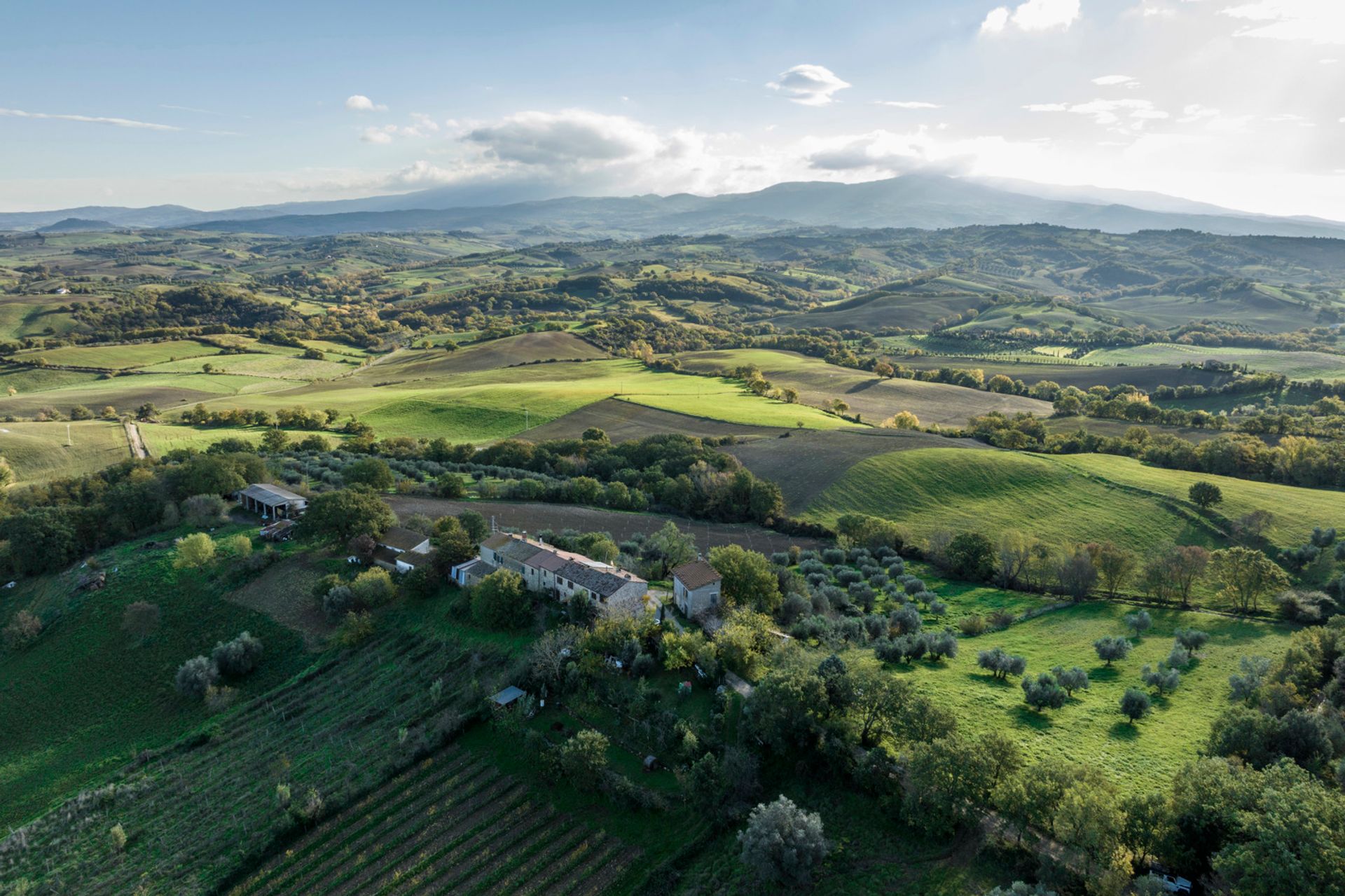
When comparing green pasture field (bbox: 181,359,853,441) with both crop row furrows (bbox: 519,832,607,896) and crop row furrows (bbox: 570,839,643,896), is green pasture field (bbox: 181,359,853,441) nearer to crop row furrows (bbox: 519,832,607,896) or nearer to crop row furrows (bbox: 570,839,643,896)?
crop row furrows (bbox: 519,832,607,896)

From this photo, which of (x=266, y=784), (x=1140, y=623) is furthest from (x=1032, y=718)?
(x=266, y=784)

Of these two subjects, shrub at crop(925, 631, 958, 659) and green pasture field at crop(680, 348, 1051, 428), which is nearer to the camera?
shrub at crop(925, 631, 958, 659)

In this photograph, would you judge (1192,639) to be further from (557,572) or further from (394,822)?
(394,822)

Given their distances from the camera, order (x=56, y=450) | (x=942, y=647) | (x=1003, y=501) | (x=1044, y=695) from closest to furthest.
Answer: (x=1044, y=695), (x=942, y=647), (x=1003, y=501), (x=56, y=450)

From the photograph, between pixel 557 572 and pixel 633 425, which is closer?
pixel 557 572

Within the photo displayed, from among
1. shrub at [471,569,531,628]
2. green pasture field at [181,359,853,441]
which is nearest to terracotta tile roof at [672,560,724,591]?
shrub at [471,569,531,628]

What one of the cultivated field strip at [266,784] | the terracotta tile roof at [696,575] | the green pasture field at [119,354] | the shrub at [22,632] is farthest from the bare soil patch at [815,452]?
the green pasture field at [119,354]
